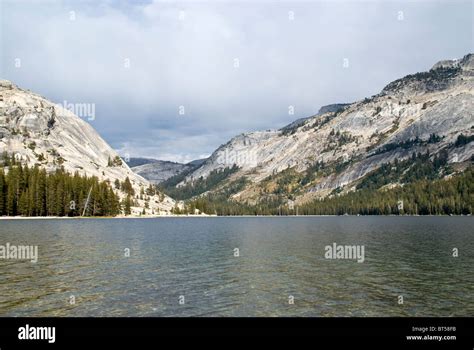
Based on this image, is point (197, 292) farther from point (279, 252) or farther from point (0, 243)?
point (0, 243)

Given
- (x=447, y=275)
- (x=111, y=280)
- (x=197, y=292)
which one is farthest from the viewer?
(x=447, y=275)

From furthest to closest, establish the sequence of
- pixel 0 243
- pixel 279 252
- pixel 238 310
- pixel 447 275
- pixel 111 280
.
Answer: pixel 0 243 < pixel 279 252 < pixel 447 275 < pixel 111 280 < pixel 238 310

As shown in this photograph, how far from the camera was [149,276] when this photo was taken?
48.2m

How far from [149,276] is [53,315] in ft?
55.4

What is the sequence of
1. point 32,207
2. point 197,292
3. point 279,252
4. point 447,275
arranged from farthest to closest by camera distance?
point 32,207, point 279,252, point 447,275, point 197,292
